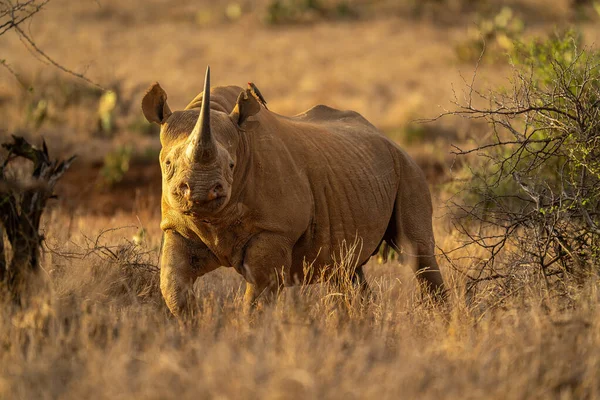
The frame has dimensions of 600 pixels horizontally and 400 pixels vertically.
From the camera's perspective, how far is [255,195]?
19.3ft

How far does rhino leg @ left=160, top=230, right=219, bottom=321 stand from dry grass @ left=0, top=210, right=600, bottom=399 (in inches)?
5.5

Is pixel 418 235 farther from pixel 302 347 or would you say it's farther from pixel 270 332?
pixel 302 347

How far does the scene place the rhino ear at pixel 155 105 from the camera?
586 cm

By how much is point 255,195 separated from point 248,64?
20.6 metres

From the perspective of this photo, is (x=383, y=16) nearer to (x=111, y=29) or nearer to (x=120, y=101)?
(x=111, y=29)

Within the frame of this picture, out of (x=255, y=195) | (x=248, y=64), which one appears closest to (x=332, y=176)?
(x=255, y=195)

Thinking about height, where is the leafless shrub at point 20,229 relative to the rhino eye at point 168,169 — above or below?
below

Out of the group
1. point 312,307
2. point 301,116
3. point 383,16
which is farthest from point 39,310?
point 383,16

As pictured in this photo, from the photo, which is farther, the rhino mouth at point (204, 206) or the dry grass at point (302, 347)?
the rhino mouth at point (204, 206)

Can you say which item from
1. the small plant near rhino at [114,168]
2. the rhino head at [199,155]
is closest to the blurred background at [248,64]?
the small plant near rhino at [114,168]

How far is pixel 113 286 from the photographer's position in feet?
20.8

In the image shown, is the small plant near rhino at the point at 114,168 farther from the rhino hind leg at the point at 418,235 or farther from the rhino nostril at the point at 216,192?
the rhino nostril at the point at 216,192

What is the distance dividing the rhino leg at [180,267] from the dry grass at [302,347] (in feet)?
0.46

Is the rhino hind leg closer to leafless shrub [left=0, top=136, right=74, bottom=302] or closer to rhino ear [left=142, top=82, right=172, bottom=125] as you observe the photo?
rhino ear [left=142, top=82, right=172, bottom=125]
